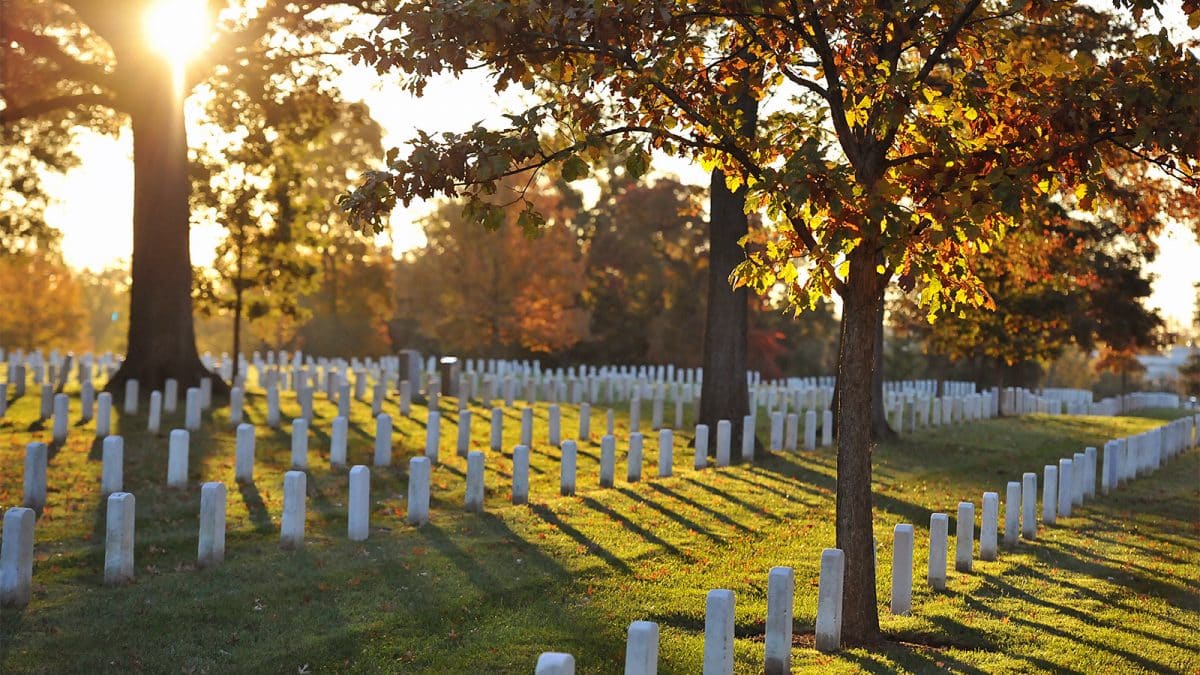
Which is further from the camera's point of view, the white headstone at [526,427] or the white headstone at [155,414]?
the white headstone at [155,414]

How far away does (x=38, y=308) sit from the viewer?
58438 mm

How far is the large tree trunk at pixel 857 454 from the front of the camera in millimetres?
8516

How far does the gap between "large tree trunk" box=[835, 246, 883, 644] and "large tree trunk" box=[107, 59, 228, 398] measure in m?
16.9

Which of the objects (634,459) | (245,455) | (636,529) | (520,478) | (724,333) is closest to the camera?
(636,529)

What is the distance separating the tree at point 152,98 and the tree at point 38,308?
34.7 m

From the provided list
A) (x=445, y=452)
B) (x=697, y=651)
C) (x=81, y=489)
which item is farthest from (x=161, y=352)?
(x=697, y=651)

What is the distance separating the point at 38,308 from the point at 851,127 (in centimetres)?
5675

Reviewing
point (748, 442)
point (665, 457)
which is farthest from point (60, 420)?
point (748, 442)

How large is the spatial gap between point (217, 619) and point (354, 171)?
46.5 meters

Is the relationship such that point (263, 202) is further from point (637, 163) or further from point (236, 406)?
point (637, 163)

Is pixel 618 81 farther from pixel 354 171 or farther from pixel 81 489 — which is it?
pixel 354 171

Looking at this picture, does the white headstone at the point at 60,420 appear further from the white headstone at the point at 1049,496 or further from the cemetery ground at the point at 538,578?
the white headstone at the point at 1049,496

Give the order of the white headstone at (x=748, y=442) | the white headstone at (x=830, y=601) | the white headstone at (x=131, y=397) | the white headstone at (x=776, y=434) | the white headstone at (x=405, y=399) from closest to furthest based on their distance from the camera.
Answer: the white headstone at (x=830, y=601), the white headstone at (x=748, y=442), the white headstone at (x=776, y=434), the white headstone at (x=131, y=397), the white headstone at (x=405, y=399)

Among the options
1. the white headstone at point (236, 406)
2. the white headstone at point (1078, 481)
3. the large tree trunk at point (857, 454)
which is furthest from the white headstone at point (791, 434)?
the large tree trunk at point (857, 454)
